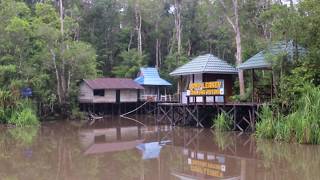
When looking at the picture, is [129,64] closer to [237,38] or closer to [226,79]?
[237,38]

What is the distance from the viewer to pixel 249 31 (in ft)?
97.7

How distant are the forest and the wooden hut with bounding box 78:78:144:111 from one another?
1.31 m

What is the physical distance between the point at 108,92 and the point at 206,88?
51.9 feet

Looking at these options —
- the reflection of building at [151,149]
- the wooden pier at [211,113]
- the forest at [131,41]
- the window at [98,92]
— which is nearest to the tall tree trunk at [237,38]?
the forest at [131,41]

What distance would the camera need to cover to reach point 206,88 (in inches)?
916

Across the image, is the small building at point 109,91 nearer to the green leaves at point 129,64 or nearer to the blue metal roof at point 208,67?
the green leaves at point 129,64

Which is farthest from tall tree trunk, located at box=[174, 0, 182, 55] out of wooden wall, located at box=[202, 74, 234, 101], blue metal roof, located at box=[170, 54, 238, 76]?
wooden wall, located at box=[202, 74, 234, 101]

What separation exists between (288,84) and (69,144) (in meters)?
9.60

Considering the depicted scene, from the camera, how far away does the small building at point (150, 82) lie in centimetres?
3969

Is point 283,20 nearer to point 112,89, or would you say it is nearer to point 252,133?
point 252,133

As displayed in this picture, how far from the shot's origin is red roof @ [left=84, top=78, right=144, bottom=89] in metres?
36.4

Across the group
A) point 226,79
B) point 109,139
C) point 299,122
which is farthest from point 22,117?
point 299,122

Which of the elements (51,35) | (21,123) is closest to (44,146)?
(21,123)

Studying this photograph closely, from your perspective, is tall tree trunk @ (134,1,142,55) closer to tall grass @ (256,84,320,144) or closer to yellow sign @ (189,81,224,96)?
yellow sign @ (189,81,224,96)
